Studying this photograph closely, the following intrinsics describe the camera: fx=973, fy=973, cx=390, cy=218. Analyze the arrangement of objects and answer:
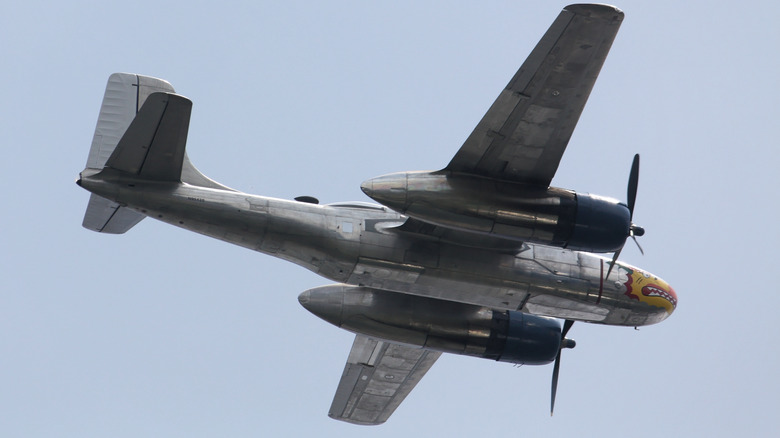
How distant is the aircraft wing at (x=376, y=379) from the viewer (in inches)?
1121

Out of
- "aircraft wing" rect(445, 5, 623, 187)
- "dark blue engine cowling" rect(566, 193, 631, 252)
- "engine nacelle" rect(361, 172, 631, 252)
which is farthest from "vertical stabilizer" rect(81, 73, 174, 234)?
"dark blue engine cowling" rect(566, 193, 631, 252)

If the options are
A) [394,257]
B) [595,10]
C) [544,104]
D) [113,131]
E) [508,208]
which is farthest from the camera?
[113,131]

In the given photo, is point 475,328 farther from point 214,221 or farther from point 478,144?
point 214,221

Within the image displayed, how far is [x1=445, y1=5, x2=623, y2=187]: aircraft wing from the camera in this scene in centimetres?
1945

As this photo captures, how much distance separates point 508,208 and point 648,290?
19.3 feet

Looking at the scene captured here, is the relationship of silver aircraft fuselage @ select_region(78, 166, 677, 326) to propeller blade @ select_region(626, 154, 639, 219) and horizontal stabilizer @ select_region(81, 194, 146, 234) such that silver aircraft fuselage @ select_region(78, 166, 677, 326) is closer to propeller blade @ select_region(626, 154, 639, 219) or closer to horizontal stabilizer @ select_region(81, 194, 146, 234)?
propeller blade @ select_region(626, 154, 639, 219)

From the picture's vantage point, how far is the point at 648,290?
2498 centimetres

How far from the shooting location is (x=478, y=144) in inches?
838

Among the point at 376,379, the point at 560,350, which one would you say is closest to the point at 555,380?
the point at 560,350

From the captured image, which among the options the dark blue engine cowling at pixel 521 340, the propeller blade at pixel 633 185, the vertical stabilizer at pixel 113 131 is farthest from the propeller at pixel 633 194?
the vertical stabilizer at pixel 113 131

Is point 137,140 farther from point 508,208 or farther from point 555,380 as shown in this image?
point 555,380

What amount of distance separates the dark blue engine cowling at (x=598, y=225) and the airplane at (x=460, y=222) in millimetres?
32

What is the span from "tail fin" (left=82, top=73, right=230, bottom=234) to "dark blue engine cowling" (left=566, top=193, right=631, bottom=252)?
27.0 feet

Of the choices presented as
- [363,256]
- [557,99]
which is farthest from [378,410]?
[557,99]
